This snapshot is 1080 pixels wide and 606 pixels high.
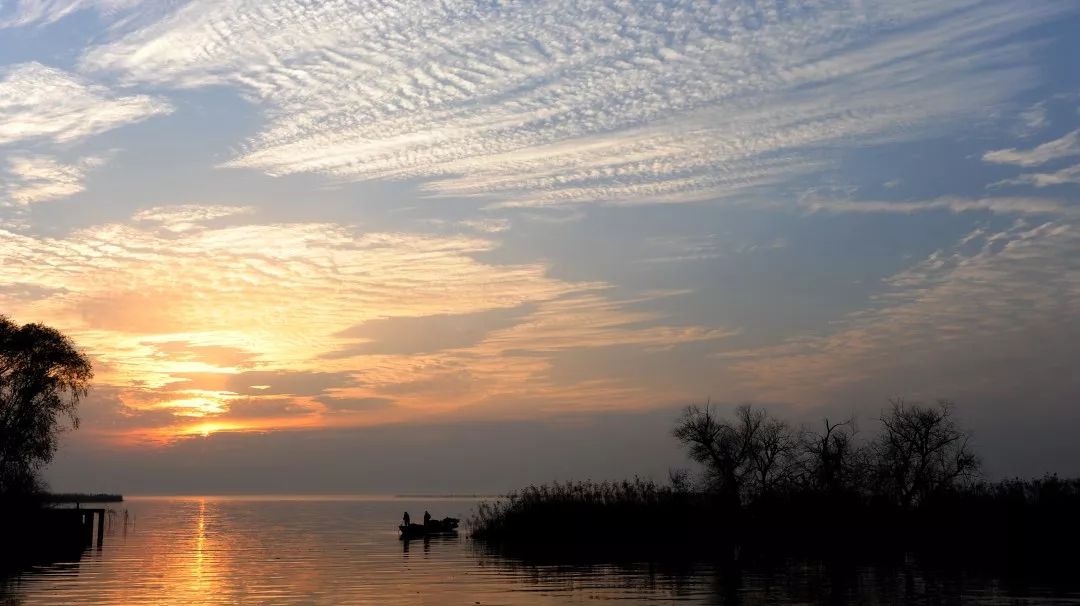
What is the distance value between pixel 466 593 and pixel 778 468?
4989cm

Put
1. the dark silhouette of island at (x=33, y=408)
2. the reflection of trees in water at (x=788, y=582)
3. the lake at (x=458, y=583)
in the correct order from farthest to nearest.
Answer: the dark silhouette of island at (x=33, y=408) → the lake at (x=458, y=583) → the reflection of trees in water at (x=788, y=582)

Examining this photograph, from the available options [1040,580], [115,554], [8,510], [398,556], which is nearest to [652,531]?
[398,556]

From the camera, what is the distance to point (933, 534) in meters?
67.0

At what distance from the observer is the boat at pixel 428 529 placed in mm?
83312

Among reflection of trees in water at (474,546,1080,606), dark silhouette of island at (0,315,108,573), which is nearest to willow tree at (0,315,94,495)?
dark silhouette of island at (0,315,108,573)

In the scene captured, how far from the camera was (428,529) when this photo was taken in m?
85.2

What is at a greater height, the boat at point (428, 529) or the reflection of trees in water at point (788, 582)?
the boat at point (428, 529)

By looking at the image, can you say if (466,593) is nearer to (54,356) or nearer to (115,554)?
(115,554)

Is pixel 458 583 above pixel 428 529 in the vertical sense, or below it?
below

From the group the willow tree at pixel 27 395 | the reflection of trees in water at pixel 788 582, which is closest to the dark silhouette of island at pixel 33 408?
A: the willow tree at pixel 27 395

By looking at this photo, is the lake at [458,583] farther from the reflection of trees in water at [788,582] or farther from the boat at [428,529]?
the boat at [428,529]

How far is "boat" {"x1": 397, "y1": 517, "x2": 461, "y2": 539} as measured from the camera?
83312 millimetres

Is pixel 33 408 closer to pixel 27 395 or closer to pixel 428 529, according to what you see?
pixel 27 395

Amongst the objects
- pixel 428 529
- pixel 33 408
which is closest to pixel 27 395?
pixel 33 408
